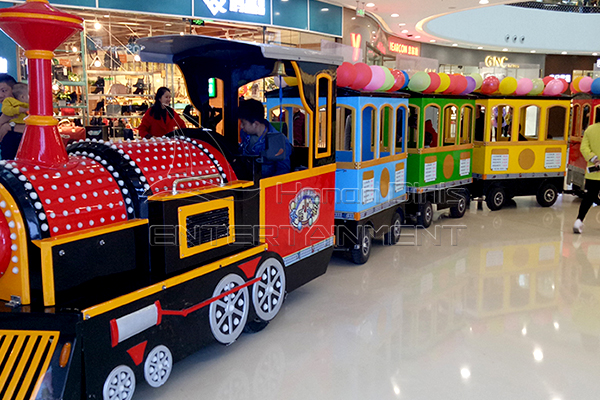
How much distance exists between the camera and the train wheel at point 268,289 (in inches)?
141

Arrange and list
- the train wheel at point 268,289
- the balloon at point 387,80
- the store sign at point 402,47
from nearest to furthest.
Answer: the train wheel at point 268,289
the balloon at point 387,80
the store sign at point 402,47

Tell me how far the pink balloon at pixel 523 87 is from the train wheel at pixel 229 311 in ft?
20.5

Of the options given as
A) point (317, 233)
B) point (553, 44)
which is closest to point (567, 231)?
point (317, 233)

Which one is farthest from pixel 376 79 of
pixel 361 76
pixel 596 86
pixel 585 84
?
pixel 585 84

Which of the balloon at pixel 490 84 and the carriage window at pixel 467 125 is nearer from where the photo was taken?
the carriage window at pixel 467 125

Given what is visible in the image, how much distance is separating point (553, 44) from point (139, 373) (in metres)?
19.7

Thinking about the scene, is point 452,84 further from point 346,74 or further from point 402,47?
point 402,47

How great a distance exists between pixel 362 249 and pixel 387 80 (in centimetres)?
186

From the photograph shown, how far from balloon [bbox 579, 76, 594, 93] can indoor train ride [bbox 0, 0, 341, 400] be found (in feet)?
21.8

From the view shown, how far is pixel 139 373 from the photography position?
2664 millimetres

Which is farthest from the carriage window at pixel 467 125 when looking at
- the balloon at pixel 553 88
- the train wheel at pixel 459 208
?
the balloon at pixel 553 88

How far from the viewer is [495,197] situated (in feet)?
26.6

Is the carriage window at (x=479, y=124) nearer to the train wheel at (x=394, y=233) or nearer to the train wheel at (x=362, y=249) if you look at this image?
the train wheel at (x=394, y=233)

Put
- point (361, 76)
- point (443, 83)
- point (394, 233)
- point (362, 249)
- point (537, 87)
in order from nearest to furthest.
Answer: point (361, 76) < point (362, 249) < point (394, 233) < point (443, 83) < point (537, 87)
